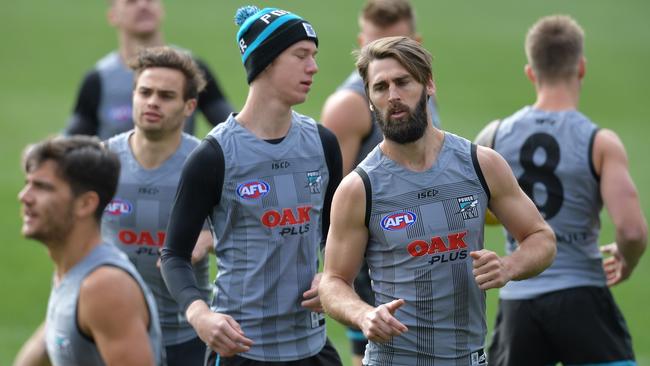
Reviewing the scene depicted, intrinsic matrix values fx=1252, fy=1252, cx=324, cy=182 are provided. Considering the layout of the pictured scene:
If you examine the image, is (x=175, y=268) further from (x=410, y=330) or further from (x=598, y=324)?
(x=598, y=324)

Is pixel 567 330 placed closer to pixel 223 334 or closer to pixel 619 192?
pixel 619 192

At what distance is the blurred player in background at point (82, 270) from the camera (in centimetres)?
497

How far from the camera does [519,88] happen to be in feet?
75.0

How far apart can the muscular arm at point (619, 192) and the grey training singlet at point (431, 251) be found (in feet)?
5.43

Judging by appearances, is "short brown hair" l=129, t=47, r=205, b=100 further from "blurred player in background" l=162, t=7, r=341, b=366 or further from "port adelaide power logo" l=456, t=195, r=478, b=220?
"port adelaide power logo" l=456, t=195, r=478, b=220

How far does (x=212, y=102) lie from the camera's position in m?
9.44

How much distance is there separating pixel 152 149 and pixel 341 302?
7.05ft

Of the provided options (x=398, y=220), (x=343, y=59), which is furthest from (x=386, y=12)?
(x=343, y=59)

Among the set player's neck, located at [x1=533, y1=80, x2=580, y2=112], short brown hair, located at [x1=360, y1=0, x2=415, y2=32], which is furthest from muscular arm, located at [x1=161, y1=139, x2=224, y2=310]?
short brown hair, located at [x1=360, y1=0, x2=415, y2=32]

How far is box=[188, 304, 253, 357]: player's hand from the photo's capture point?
229 inches

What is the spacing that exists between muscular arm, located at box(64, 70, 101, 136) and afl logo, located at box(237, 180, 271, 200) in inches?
153

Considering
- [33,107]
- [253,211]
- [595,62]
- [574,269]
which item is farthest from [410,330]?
[595,62]

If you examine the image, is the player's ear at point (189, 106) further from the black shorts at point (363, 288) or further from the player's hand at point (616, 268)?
the player's hand at point (616, 268)

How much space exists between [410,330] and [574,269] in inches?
79.4
